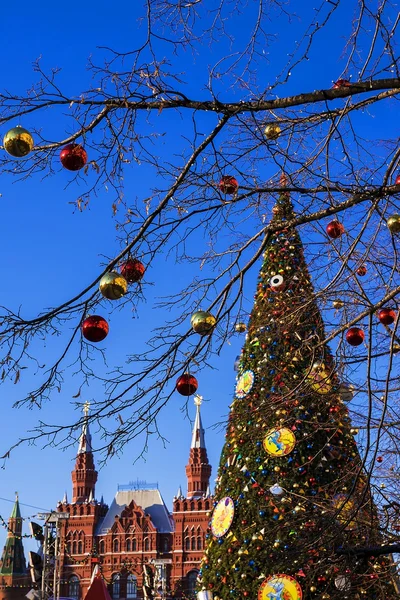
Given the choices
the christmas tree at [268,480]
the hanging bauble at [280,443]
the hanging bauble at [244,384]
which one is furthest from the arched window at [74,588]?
the hanging bauble at [280,443]

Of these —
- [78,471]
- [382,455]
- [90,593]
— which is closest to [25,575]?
[78,471]

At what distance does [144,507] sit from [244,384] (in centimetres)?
4530

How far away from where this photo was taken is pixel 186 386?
4.33 metres

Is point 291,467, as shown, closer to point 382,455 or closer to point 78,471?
point 382,455

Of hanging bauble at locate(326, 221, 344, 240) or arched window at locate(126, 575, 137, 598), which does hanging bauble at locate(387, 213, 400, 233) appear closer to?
hanging bauble at locate(326, 221, 344, 240)

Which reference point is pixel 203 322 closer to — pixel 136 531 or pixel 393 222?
pixel 393 222

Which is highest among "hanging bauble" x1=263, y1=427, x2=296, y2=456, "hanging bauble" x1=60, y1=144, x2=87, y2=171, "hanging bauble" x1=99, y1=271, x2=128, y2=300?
"hanging bauble" x1=60, y1=144, x2=87, y2=171

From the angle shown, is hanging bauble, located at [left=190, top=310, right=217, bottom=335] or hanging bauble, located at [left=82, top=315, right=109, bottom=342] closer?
hanging bauble, located at [left=82, top=315, right=109, bottom=342]

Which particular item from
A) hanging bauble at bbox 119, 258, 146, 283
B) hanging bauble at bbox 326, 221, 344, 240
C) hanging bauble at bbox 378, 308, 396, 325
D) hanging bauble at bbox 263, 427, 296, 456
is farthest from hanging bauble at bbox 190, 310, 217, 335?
hanging bauble at bbox 263, 427, 296, 456

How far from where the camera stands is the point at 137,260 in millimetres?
4098

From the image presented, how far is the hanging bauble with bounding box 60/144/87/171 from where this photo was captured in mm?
3656

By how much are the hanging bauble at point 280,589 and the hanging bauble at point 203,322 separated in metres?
3.82

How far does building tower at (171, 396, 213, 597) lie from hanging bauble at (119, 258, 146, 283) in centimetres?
4263

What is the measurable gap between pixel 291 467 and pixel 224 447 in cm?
126
